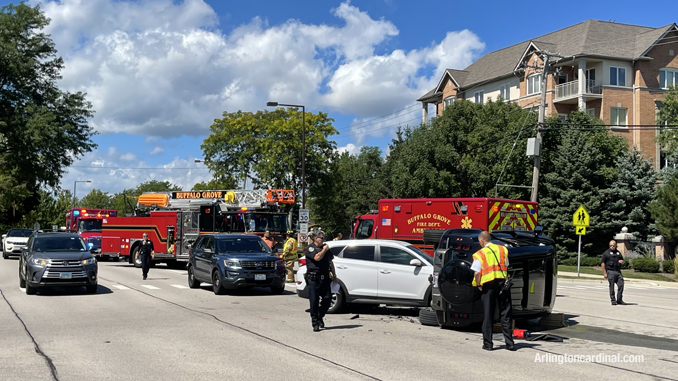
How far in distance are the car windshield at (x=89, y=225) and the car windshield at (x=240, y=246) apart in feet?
73.2

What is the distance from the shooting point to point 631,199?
3947cm

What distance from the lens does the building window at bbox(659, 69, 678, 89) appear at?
4747 centimetres

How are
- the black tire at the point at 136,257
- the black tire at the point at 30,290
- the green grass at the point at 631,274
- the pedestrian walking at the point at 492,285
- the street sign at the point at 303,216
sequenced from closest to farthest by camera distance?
the pedestrian walking at the point at 492,285
the black tire at the point at 30,290
the street sign at the point at 303,216
the green grass at the point at 631,274
the black tire at the point at 136,257

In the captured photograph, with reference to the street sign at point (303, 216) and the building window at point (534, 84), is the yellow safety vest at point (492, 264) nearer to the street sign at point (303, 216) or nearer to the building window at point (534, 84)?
the street sign at point (303, 216)

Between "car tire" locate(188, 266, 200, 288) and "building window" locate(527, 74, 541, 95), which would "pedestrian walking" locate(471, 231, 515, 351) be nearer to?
"car tire" locate(188, 266, 200, 288)

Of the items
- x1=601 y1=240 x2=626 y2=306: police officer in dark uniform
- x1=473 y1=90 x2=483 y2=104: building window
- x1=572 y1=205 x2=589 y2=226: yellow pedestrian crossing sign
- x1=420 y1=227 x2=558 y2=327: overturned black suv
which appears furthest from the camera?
x1=473 y1=90 x2=483 y2=104: building window

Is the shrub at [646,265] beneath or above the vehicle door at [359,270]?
beneath

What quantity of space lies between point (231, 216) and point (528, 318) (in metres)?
16.5

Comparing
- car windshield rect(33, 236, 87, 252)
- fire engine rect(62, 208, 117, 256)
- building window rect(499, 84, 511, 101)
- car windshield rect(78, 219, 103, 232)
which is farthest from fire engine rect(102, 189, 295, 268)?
building window rect(499, 84, 511, 101)

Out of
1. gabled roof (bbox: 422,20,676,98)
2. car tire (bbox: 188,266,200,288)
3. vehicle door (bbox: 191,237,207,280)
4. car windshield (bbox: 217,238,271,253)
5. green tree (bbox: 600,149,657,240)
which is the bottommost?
car tire (bbox: 188,266,200,288)

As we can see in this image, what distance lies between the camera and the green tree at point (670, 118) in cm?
4278

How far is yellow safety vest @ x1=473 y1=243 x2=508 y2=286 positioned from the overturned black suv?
→ 2.27 feet

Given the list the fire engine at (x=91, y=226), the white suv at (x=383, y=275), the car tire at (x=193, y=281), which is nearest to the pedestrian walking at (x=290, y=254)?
the car tire at (x=193, y=281)

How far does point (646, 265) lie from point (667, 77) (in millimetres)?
20913
